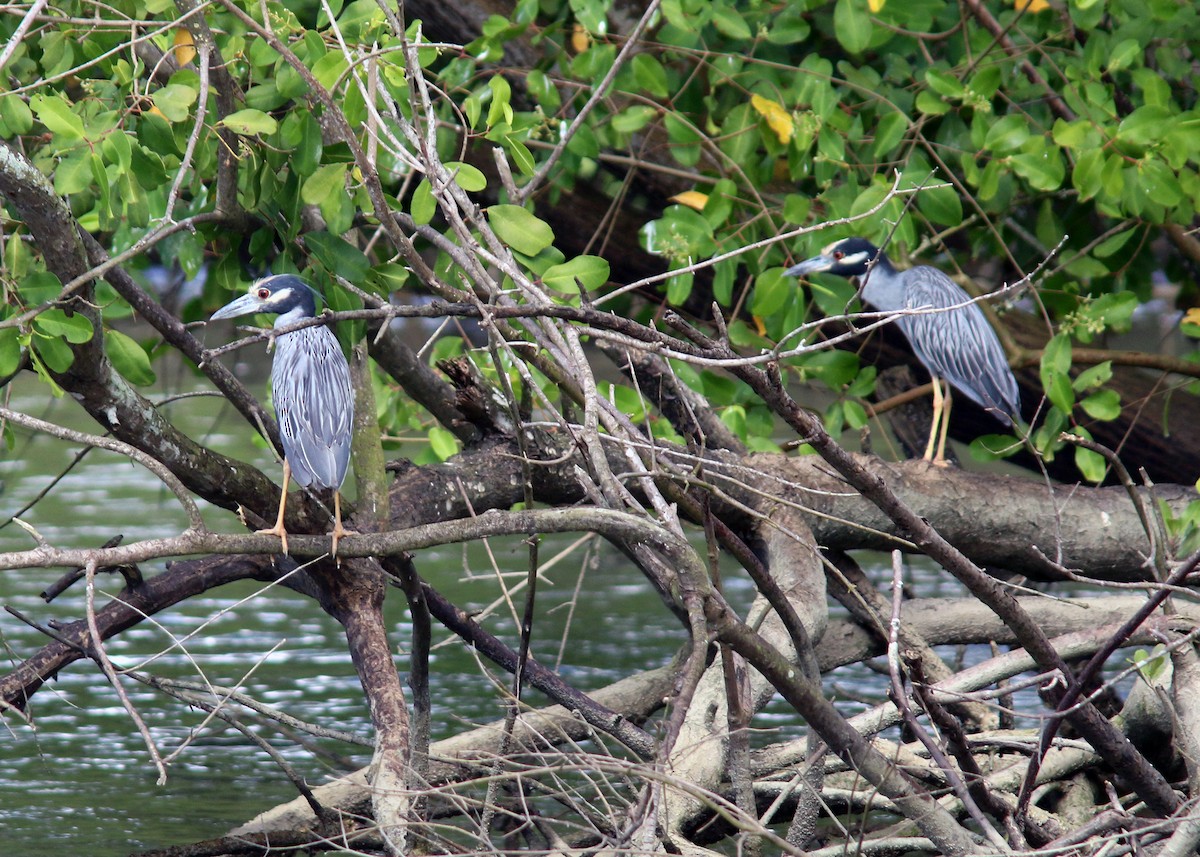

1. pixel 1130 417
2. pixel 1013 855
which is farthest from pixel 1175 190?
pixel 1013 855

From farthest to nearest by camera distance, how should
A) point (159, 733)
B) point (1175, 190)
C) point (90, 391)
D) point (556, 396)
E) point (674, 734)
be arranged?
1. point (159, 733)
2. point (556, 396)
3. point (1175, 190)
4. point (90, 391)
5. point (674, 734)

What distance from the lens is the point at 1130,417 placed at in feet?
16.2

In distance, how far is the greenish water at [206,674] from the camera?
405 centimetres

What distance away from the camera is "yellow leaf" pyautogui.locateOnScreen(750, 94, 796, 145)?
4176 mm

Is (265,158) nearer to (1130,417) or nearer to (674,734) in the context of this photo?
(674,734)

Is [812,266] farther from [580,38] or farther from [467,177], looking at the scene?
[467,177]

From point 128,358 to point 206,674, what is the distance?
277 centimetres

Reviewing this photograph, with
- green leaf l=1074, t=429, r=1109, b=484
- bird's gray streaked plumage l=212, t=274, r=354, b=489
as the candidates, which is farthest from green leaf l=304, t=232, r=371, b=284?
→ green leaf l=1074, t=429, r=1109, b=484

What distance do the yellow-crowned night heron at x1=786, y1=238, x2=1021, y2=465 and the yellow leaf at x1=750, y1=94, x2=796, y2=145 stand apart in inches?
18.3

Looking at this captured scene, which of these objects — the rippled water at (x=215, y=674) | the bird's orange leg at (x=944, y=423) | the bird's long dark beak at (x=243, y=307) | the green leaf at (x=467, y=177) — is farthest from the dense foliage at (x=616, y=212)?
the rippled water at (x=215, y=674)

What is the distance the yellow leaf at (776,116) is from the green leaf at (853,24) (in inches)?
11.2

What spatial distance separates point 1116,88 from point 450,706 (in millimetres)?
3284

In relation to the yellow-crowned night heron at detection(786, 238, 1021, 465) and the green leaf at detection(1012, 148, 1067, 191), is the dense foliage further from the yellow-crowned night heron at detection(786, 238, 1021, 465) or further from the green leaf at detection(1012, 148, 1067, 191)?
the yellow-crowned night heron at detection(786, 238, 1021, 465)

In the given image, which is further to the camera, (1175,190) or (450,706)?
(450,706)
